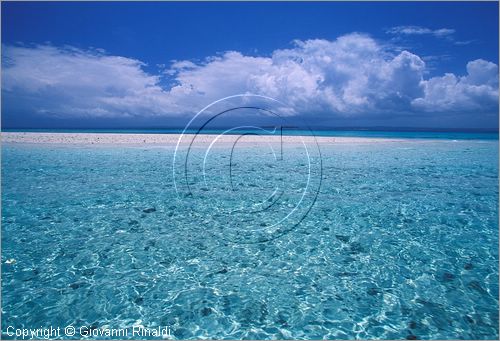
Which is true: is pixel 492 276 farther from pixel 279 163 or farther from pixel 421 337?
pixel 279 163

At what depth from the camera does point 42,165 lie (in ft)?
93.8

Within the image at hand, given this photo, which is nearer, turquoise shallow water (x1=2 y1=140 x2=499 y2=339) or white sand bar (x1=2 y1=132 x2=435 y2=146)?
turquoise shallow water (x1=2 y1=140 x2=499 y2=339)

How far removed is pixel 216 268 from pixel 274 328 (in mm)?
3237

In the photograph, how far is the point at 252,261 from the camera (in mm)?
10641

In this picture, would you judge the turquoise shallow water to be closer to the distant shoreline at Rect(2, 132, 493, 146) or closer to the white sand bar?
the white sand bar

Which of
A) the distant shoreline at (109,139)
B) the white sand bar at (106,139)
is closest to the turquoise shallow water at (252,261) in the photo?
the white sand bar at (106,139)

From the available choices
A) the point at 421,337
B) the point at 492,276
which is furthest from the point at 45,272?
the point at 492,276

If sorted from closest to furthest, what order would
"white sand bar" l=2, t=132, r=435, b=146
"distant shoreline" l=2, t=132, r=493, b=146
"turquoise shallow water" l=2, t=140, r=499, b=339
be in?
"turquoise shallow water" l=2, t=140, r=499, b=339 → "distant shoreline" l=2, t=132, r=493, b=146 → "white sand bar" l=2, t=132, r=435, b=146

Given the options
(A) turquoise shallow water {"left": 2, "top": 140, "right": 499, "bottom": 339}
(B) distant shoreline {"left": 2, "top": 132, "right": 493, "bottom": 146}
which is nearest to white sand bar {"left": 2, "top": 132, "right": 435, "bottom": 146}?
(B) distant shoreline {"left": 2, "top": 132, "right": 493, "bottom": 146}

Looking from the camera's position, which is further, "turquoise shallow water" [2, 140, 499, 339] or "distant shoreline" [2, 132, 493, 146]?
"distant shoreline" [2, 132, 493, 146]

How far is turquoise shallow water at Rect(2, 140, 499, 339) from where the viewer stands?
7746 mm

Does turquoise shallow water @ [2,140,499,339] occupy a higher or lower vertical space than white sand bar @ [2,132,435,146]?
lower

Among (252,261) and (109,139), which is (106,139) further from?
(252,261)

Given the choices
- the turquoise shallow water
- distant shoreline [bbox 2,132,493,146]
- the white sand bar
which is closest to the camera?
the turquoise shallow water
